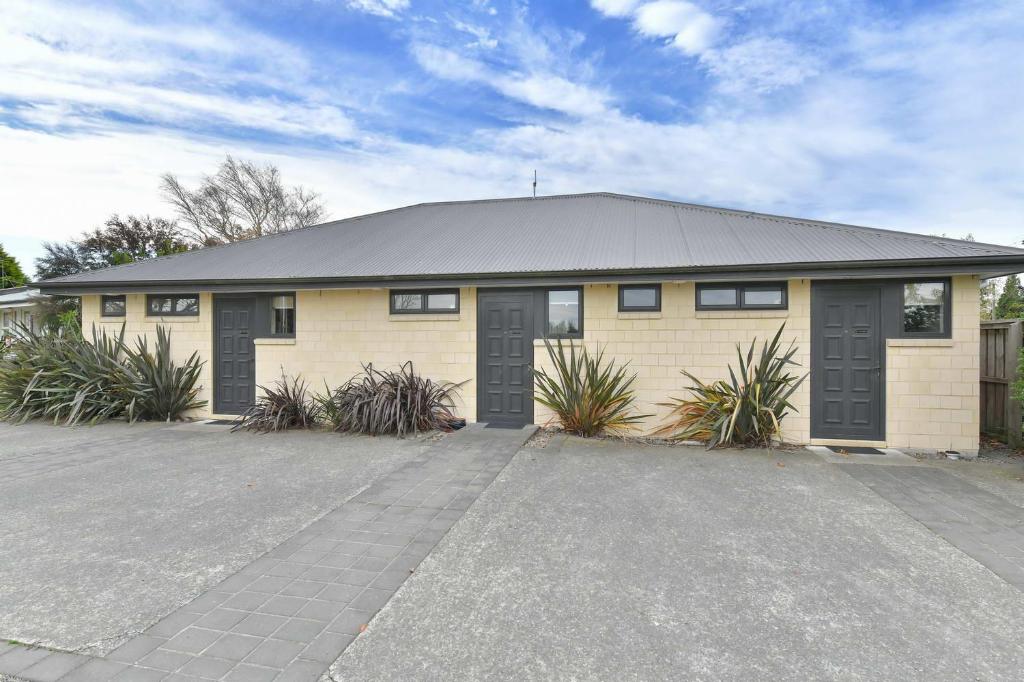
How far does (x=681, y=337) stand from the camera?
6934mm

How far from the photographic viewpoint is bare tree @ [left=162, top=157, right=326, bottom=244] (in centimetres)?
2791

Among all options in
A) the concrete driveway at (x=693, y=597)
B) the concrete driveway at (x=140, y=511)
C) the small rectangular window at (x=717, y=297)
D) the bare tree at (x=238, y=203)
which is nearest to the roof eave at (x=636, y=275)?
the small rectangular window at (x=717, y=297)

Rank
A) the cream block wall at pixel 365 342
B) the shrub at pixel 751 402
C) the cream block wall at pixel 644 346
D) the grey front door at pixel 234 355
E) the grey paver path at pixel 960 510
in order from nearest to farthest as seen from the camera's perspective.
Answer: the grey paver path at pixel 960 510 < the cream block wall at pixel 644 346 < the shrub at pixel 751 402 < the cream block wall at pixel 365 342 < the grey front door at pixel 234 355

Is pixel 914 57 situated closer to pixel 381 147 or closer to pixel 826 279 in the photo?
pixel 826 279

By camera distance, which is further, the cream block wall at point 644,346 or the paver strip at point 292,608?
the cream block wall at point 644,346

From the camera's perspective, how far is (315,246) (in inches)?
363

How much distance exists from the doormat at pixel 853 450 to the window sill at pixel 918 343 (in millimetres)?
1377

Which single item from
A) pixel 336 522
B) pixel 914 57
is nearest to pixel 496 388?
pixel 336 522

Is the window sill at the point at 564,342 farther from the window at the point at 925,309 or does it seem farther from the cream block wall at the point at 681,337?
the window at the point at 925,309

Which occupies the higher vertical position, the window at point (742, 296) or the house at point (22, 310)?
the house at point (22, 310)

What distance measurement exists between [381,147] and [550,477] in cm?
1320

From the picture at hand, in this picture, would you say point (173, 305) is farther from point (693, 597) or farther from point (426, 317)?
point (693, 597)

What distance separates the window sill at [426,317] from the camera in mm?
7699

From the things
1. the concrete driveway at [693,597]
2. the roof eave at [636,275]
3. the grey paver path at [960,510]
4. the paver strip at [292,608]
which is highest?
the roof eave at [636,275]
